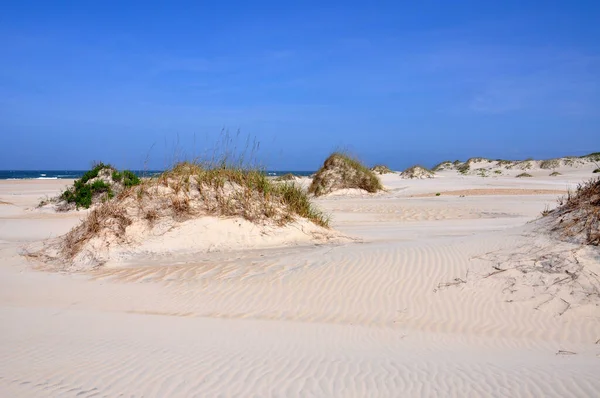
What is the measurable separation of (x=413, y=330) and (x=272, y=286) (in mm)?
2407

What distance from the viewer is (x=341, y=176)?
2583cm

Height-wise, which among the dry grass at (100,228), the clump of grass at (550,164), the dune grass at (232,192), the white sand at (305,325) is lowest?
the white sand at (305,325)

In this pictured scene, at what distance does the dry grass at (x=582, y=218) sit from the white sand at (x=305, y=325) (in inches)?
13.9

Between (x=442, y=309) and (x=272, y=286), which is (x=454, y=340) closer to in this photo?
(x=442, y=309)

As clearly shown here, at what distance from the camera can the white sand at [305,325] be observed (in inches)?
163

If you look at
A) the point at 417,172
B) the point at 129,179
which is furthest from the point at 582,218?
the point at 417,172

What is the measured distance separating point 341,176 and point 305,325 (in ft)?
65.8

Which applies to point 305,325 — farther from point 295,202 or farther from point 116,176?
point 116,176

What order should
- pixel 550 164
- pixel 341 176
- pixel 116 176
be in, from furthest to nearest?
pixel 550 164 → pixel 341 176 → pixel 116 176

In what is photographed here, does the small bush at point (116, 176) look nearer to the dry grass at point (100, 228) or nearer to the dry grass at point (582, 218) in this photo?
the dry grass at point (100, 228)

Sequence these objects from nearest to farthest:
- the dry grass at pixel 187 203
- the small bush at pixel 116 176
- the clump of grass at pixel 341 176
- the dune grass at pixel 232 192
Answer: the dry grass at pixel 187 203, the dune grass at pixel 232 192, the small bush at pixel 116 176, the clump of grass at pixel 341 176

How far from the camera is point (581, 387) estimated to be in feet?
12.9

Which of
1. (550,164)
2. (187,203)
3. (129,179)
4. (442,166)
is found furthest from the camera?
(442,166)

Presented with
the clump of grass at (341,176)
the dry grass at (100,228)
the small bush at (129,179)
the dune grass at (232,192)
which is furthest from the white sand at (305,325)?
the clump of grass at (341,176)
